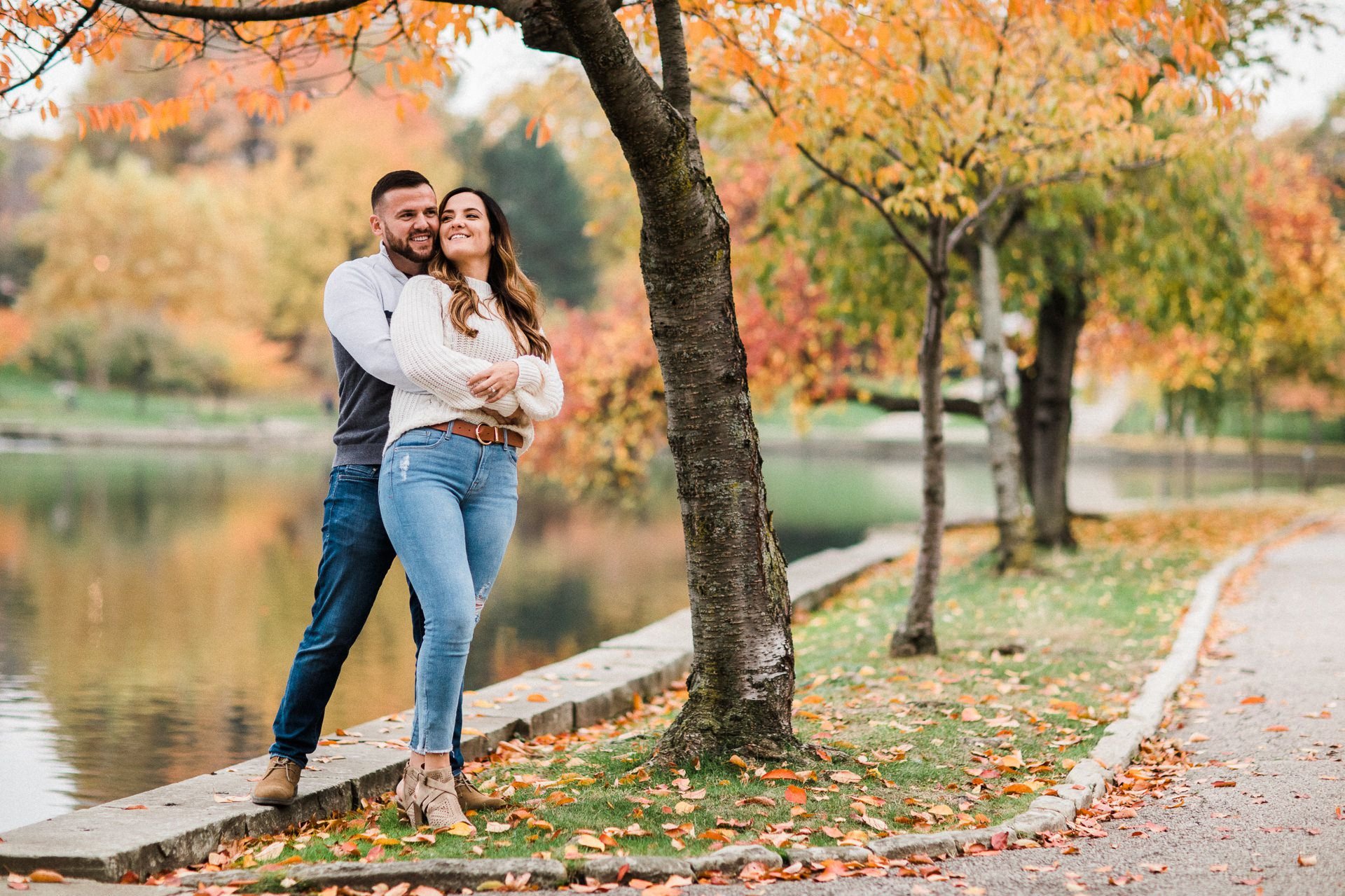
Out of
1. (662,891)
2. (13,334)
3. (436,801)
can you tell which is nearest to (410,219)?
(436,801)

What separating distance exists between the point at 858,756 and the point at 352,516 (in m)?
2.32

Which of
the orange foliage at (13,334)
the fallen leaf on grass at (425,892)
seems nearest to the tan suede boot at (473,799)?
the fallen leaf on grass at (425,892)

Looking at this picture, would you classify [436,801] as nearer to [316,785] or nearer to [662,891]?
[316,785]

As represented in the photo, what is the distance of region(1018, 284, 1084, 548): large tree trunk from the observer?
14383mm

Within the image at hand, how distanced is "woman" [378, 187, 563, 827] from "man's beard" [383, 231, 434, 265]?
5cm

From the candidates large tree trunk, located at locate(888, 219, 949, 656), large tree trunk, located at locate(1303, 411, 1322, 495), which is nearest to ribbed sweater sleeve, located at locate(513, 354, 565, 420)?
large tree trunk, located at locate(888, 219, 949, 656)

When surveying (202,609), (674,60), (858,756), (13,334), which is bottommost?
(202,609)

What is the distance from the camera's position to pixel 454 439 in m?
4.02

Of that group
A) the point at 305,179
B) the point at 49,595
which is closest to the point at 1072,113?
the point at 49,595

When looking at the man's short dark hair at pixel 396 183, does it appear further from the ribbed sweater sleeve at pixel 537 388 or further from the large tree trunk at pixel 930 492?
the large tree trunk at pixel 930 492

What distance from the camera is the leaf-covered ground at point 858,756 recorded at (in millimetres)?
4043

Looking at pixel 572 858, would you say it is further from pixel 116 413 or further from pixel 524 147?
pixel 524 147

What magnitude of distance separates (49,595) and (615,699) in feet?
23.3

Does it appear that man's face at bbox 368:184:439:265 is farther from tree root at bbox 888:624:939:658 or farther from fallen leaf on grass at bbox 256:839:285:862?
tree root at bbox 888:624:939:658
